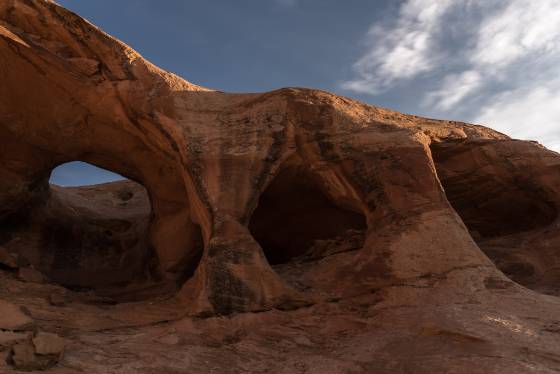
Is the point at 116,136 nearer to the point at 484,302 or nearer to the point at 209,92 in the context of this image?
the point at 209,92

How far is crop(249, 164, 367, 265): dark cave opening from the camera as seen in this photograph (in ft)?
28.9

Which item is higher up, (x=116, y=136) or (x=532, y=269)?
(x=116, y=136)

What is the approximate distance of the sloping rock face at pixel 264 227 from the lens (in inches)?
185

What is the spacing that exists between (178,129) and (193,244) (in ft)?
10.7

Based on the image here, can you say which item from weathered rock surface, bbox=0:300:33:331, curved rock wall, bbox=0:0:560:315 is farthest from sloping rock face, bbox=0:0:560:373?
weathered rock surface, bbox=0:300:33:331

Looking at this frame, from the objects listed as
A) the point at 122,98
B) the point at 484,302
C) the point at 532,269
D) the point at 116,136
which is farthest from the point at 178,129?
the point at 532,269

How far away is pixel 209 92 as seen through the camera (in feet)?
25.8

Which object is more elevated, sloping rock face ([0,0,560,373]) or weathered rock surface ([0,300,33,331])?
sloping rock face ([0,0,560,373])

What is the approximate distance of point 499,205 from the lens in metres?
10.2

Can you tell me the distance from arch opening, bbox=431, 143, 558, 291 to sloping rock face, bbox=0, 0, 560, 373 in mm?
43

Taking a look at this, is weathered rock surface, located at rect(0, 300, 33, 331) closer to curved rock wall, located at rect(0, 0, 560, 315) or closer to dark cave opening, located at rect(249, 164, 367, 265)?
curved rock wall, located at rect(0, 0, 560, 315)

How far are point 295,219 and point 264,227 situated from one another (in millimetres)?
777

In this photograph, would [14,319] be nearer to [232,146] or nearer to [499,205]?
[232,146]

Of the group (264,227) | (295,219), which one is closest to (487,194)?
(295,219)
